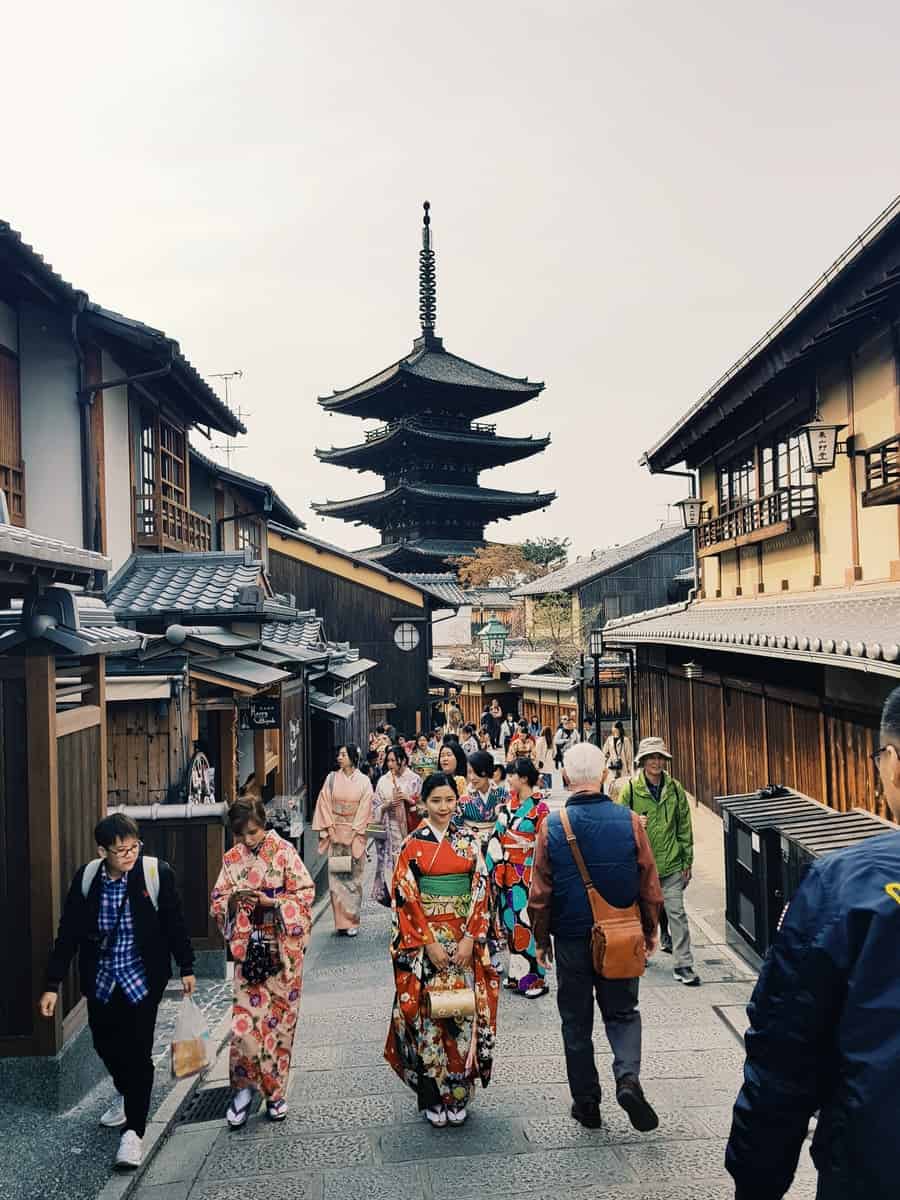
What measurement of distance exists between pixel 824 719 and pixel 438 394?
37.8 meters

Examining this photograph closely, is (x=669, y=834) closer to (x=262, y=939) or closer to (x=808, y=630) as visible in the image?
(x=808, y=630)

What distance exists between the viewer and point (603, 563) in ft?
141

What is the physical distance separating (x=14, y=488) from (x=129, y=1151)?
7.60 m

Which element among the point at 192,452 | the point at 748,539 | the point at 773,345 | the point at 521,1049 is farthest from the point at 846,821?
the point at 192,452

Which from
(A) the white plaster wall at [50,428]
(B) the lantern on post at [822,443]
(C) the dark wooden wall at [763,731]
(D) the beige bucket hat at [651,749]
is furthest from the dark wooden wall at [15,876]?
(B) the lantern on post at [822,443]

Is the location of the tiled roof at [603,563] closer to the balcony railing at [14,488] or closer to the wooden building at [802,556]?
the wooden building at [802,556]

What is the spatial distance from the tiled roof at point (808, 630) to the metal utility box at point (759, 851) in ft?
4.07

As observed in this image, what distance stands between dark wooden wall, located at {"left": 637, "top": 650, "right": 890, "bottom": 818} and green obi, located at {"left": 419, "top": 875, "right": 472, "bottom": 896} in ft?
15.7

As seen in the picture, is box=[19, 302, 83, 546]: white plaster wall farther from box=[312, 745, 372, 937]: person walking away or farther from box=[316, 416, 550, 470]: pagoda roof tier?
box=[316, 416, 550, 470]: pagoda roof tier

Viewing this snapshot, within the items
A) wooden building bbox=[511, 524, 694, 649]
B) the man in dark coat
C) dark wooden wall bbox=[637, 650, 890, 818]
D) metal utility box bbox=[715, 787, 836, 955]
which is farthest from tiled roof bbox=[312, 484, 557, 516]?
the man in dark coat

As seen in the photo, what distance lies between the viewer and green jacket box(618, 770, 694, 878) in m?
7.04

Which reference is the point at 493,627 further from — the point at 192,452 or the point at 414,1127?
the point at 414,1127

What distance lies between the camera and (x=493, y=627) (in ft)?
125

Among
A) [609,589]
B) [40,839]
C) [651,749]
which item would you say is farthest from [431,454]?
[40,839]
